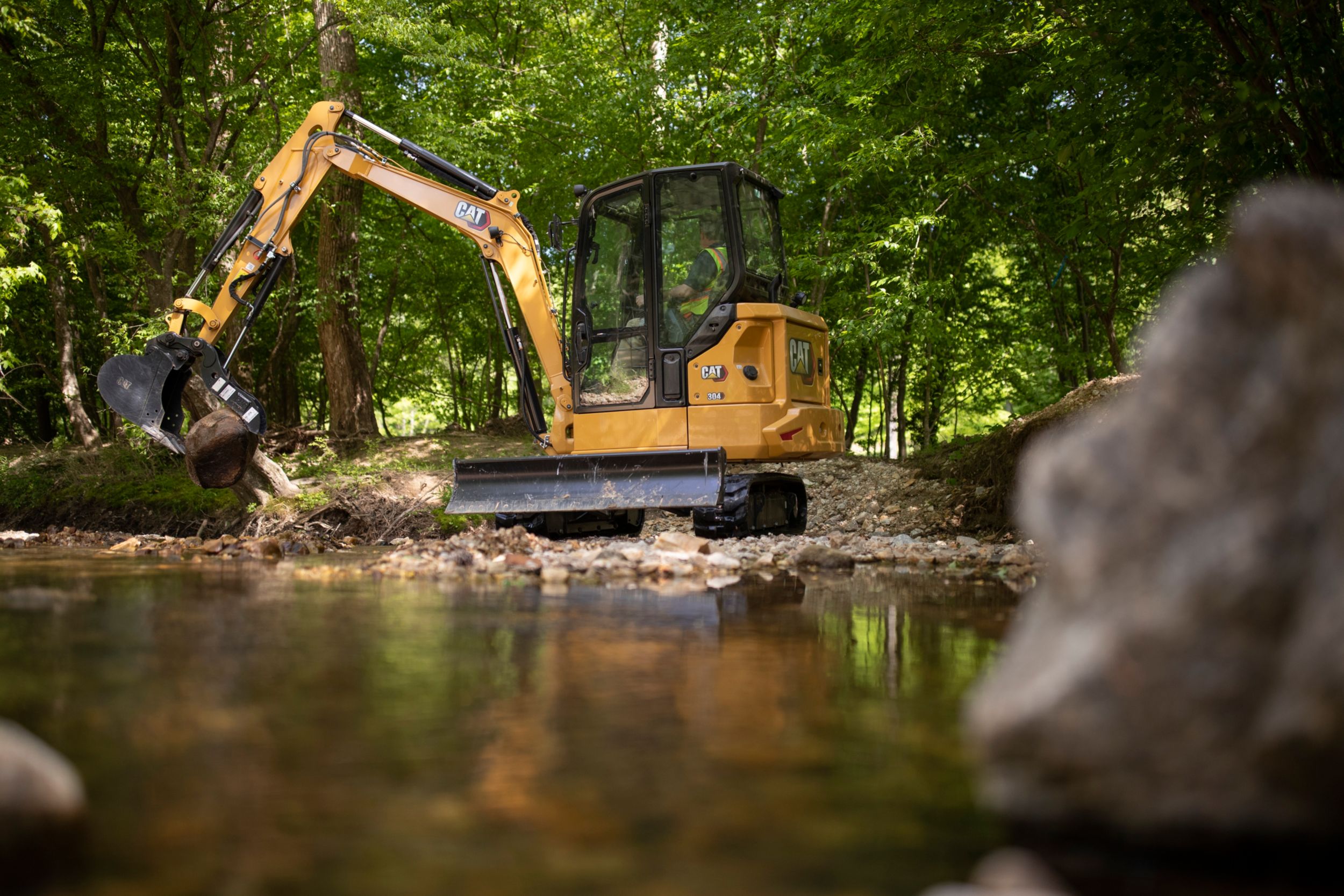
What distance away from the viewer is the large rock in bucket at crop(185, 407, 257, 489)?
31.2 ft

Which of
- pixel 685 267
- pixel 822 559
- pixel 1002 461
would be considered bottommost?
pixel 822 559

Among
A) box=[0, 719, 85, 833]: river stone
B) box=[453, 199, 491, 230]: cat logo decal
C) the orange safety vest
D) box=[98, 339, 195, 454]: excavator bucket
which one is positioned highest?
box=[453, 199, 491, 230]: cat logo decal

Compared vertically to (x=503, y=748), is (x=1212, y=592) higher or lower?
higher

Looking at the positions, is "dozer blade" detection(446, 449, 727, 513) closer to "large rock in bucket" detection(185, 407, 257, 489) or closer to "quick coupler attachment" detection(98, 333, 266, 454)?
"large rock in bucket" detection(185, 407, 257, 489)

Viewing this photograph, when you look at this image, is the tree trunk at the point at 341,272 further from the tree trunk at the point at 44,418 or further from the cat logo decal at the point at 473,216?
the tree trunk at the point at 44,418

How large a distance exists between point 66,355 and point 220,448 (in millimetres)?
8297

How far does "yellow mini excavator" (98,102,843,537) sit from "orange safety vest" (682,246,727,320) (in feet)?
0.06

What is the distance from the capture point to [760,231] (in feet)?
29.6

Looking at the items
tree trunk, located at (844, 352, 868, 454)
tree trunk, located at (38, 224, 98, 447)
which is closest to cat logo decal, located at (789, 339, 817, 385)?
tree trunk, located at (38, 224, 98, 447)

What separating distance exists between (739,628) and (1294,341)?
2.54 meters

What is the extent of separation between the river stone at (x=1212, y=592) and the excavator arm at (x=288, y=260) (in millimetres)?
8177

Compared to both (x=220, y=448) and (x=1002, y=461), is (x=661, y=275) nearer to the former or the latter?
(x=1002, y=461)

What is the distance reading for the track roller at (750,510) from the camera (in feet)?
27.9

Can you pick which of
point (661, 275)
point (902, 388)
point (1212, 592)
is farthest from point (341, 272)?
→ point (1212, 592)
